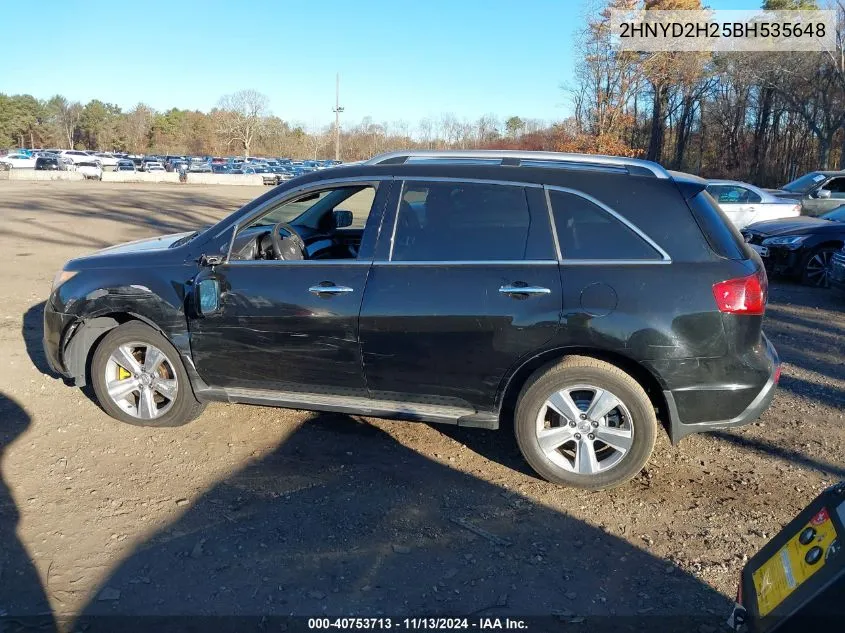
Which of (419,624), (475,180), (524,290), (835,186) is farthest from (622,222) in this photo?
(835,186)

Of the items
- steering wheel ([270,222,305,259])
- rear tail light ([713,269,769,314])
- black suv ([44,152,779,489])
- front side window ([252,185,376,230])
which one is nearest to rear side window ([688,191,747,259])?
black suv ([44,152,779,489])

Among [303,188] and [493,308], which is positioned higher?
[303,188]

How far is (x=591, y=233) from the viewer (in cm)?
374

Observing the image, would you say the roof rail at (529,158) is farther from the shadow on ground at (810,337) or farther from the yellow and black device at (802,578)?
the shadow on ground at (810,337)

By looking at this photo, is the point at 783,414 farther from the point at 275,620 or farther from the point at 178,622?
the point at 178,622

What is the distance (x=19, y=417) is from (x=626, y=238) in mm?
4400

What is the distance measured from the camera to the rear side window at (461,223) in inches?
151

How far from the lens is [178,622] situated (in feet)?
8.93

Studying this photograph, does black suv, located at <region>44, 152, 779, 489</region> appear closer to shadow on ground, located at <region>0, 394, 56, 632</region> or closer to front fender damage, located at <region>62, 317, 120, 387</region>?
front fender damage, located at <region>62, 317, 120, 387</region>

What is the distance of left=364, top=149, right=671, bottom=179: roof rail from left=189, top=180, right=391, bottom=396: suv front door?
0.96 ft

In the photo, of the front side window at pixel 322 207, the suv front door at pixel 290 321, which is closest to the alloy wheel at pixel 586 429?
the suv front door at pixel 290 321

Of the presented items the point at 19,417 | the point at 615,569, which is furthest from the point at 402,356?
the point at 19,417

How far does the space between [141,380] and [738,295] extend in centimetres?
386

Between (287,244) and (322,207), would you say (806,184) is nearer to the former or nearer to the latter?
(322,207)
